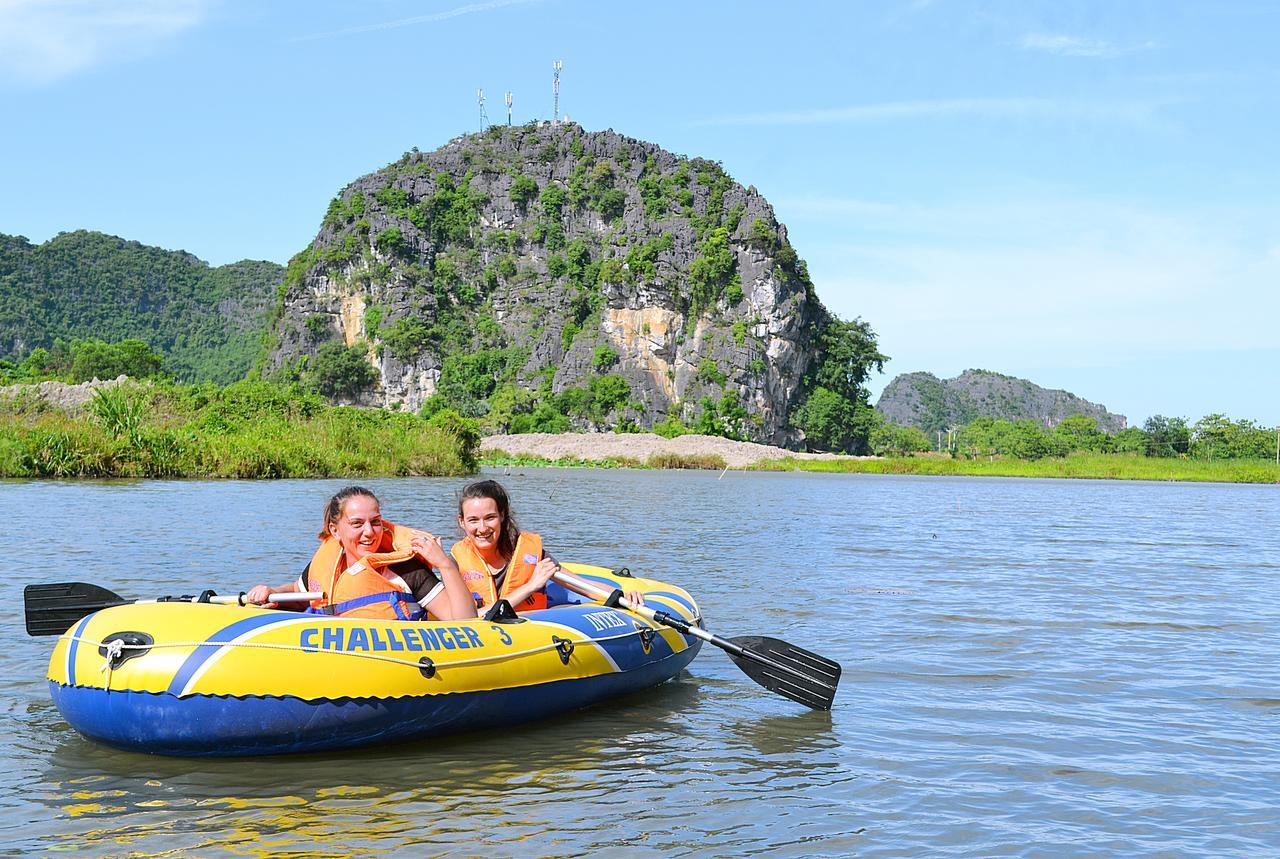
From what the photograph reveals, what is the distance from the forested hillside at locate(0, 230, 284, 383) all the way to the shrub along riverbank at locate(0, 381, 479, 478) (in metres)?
106

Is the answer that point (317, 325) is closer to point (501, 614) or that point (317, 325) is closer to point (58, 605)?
point (58, 605)

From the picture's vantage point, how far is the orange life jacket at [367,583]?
6594mm

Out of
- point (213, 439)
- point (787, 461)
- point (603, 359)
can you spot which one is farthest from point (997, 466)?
point (213, 439)

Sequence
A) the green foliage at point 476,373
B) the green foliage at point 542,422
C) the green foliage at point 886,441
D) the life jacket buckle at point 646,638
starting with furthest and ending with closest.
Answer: the green foliage at point 476,373, the green foliage at point 886,441, the green foliage at point 542,422, the life jacket buckle at point 646,638

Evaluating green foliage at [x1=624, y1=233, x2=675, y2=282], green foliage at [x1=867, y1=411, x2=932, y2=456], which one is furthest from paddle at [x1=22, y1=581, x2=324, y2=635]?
green foliage at [x1=624, y1=233, x2=675, y2=282]

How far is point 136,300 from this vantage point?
15175 centimetres

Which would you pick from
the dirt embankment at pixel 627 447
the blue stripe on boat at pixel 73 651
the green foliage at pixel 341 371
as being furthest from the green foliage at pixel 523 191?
the blue stripe on boat at pixel 73 651

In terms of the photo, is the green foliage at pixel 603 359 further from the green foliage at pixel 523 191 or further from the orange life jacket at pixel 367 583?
the orange life jacket at pixel 367 583

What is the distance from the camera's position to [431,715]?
6.15 m

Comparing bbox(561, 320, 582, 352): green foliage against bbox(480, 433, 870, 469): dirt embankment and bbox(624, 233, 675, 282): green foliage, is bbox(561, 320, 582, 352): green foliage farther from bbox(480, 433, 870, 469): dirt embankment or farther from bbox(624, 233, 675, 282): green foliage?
bbox(480, 433, 870, 469): dirt embankment

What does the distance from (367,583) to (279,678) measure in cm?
102

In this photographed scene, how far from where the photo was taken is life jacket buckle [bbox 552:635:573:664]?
267 inches

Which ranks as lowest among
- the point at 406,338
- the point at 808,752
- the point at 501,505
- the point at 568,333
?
the point at 808,752

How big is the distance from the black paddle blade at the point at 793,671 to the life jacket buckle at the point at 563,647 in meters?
1.18
